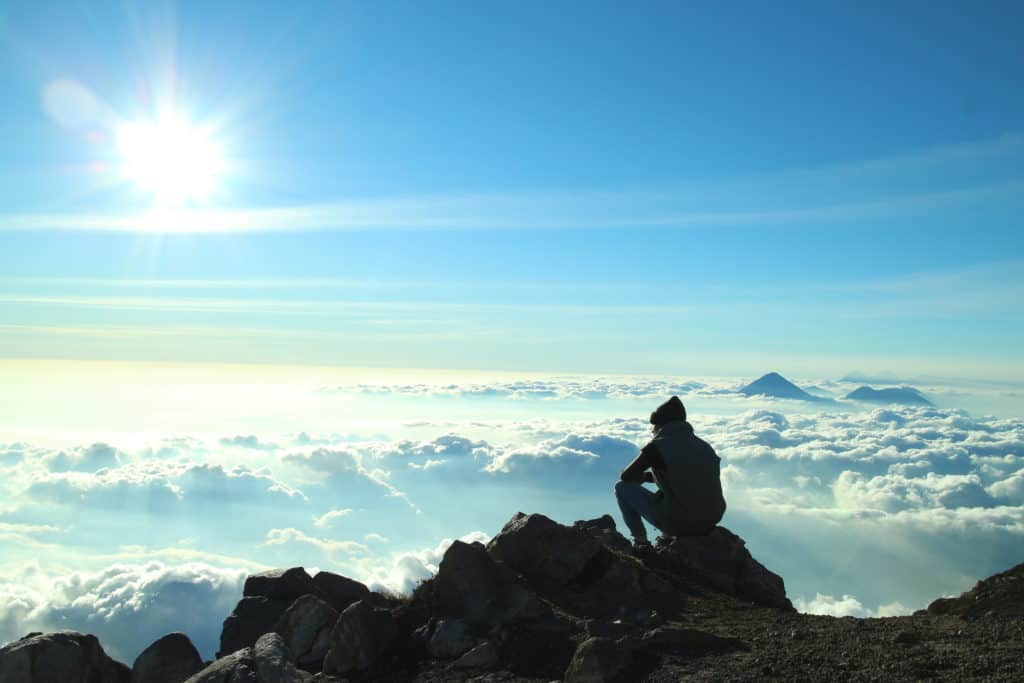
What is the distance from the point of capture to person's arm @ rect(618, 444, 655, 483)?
1102 centimetres

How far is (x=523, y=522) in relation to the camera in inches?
395

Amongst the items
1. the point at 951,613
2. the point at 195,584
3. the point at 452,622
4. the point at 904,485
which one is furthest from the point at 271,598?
the point at 904,485

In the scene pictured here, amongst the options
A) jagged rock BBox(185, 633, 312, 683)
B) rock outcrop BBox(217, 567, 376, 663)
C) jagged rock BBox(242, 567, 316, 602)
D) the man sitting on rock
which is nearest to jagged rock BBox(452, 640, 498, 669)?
jagged rock BBox(185, 633, 312, 683)

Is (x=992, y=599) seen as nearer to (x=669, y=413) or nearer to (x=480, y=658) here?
(x=669, y=413)

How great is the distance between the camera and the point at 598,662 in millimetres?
6203

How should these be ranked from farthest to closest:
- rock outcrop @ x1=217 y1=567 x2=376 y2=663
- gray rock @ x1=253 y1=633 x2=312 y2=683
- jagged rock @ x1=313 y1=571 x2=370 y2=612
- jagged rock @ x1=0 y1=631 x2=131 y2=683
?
jagged rock @ x1=313 y1=571 x2=370 y2=612 → rock outcrop @ x1=217 y1=567 x2=376 y2=663 → jagged rock @ x1=0 y1=631 x2=131 y2=683 → gray rock @ x1=253 y1=633 x2=312 y2=683

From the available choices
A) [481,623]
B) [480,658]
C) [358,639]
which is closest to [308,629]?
[358,639]

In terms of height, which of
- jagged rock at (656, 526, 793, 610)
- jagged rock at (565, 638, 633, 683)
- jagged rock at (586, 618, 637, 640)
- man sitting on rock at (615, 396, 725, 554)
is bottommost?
jagged rock at (656, 526, 793, 610)

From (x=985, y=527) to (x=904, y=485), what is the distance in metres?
51.5

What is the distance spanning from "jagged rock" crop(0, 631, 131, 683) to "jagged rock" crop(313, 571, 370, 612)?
9.35ft

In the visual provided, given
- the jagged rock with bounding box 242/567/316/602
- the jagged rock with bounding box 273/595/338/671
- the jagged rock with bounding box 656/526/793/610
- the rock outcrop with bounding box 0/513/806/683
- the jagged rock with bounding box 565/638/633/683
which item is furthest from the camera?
the jagged rock with bounding box 656/526/793/610

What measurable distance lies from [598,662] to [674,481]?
506 cm

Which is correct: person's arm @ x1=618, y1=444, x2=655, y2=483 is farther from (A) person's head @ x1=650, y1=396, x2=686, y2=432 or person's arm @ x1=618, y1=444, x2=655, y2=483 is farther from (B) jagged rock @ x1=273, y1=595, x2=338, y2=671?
(B) jagged rock @ x1=273, y1=595, x2=338, y2=671

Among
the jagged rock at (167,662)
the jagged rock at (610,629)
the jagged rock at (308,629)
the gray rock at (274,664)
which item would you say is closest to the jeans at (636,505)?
the jagged rock at (610,629)
